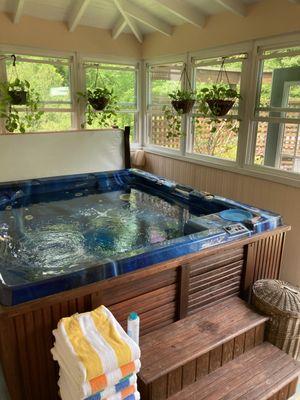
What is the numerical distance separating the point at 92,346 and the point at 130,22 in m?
4.09

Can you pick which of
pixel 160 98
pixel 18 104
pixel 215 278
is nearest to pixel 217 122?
pixel 160 98

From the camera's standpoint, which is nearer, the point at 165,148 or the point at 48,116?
the point at 48,116

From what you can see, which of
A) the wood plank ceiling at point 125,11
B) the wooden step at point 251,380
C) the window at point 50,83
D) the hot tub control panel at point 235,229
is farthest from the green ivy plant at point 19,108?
the wooden step at point 251,380

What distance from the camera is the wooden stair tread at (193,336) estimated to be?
5.26 ft

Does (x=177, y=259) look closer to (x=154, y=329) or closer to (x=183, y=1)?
(x=154, y=329)

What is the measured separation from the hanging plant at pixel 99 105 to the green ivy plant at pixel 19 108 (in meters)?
0.63

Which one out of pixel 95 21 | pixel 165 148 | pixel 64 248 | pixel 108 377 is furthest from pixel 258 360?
pixel 95 21

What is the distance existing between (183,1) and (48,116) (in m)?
2.22

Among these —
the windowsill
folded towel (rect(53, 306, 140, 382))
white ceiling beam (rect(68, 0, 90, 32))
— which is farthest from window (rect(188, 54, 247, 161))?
folded towel (rect(53, 306, 140, 382))

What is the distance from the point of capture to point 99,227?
2873 mm

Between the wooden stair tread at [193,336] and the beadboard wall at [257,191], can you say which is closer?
the wooden stair tread at [193,336]

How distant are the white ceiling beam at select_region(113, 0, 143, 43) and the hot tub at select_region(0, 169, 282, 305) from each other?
1.88 metres

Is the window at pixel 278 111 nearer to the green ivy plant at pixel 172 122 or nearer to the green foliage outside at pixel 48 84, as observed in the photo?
the green ivy plant at pixel 172 122

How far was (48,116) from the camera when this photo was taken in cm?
440
